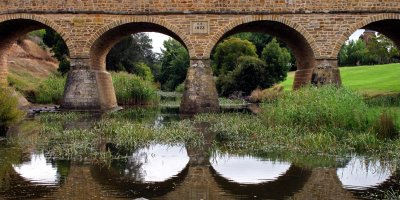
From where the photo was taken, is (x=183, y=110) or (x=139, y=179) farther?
(x=183, y=110)

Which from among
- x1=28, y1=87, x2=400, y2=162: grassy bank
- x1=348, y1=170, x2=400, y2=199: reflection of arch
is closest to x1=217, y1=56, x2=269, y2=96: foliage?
x1=28, y1=87, x2=400, y2=162: grassy bank

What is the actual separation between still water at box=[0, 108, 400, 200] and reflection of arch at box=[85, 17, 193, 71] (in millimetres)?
12434

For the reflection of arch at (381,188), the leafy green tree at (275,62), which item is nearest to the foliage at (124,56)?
the leafy green tree at (275,62)

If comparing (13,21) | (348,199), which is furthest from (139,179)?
(13,21)

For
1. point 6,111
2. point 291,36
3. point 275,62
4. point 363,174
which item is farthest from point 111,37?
point 275,62

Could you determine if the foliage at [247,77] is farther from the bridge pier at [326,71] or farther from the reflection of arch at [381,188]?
the reflection of arch at [381,188]

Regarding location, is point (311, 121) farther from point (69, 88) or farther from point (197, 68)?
point (69, 88)

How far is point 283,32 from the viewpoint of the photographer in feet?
80.2

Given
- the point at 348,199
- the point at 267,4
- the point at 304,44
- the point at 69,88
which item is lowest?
the point at 348,199

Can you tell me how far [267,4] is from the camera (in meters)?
22.1

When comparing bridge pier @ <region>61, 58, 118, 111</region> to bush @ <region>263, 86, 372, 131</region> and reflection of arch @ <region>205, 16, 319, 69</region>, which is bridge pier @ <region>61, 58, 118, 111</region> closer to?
reflection of arch @ <region>205, 16, 319, 69</region>

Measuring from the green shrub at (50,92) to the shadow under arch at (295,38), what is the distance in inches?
381

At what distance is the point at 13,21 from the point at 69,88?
391 cm

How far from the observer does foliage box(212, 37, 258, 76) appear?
45.6 m
